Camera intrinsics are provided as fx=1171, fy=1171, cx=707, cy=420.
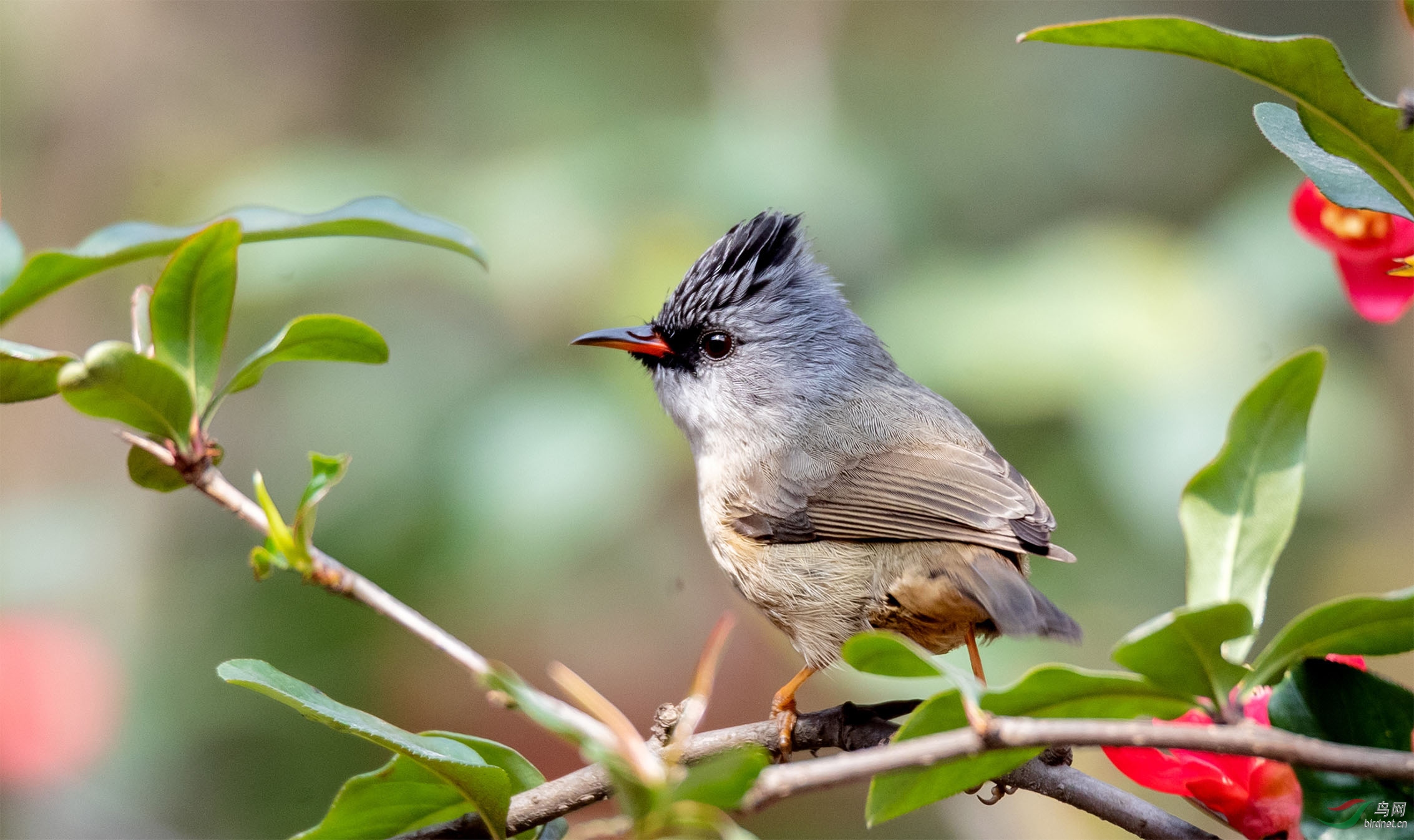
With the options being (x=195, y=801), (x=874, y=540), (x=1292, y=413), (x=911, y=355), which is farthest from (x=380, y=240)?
(x=1292, y=413)

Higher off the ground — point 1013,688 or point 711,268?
point 711,268

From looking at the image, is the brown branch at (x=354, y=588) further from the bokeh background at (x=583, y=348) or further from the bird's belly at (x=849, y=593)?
the bokeh background at (x=583, y=348)

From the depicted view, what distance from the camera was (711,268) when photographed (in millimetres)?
3475

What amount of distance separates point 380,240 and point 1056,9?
483cm

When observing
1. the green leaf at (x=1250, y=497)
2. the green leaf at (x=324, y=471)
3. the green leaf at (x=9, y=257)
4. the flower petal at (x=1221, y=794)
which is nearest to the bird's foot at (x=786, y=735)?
the flower petal at (x=1221, y=794)

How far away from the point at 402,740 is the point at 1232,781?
113 cm

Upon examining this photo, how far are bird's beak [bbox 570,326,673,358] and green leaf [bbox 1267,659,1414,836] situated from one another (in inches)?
85.4

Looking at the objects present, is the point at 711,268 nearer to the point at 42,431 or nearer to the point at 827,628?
the point at 827,628

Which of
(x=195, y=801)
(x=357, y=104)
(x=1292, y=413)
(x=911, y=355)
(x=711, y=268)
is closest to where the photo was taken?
(x=1292, y=413)

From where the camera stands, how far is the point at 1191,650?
4.17 ft

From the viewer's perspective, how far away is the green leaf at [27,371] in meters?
1.58

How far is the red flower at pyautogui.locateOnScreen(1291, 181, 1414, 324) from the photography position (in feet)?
6.36

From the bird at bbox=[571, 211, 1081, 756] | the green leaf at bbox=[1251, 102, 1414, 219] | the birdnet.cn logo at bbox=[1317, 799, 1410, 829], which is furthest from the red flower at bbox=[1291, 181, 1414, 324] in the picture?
→ the birdnet.cn logo at bbox=[1317, 799, 1410, 829]

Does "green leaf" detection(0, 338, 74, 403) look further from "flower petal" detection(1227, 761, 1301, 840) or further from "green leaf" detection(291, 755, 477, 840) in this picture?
"flower petal" detection(1227, 761, 1301, 840)
